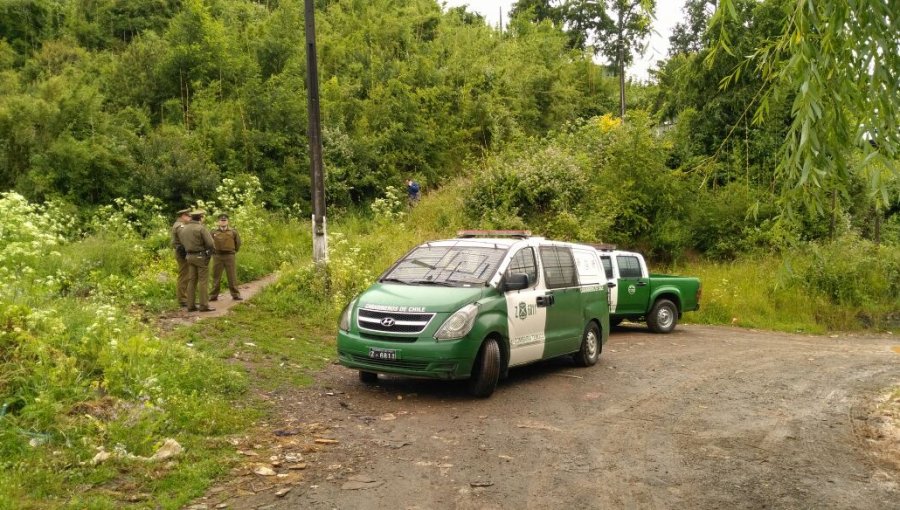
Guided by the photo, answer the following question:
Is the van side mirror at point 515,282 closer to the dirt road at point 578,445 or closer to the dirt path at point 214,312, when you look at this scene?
the dirt road at point 578,445

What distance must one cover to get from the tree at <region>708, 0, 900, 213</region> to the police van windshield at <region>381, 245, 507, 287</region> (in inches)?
177

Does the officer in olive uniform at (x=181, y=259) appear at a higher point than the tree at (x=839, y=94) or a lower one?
lower

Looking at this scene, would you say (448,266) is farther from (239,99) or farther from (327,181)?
(239,99)

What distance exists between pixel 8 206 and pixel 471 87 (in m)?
23.3

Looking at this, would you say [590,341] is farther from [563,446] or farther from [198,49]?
[198,49]

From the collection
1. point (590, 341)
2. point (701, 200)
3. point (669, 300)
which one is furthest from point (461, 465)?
point (701, 200)

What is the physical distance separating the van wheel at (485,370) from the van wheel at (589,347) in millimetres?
2731

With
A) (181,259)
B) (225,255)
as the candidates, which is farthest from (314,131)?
(181,259)

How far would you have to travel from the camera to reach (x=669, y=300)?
1766 cm

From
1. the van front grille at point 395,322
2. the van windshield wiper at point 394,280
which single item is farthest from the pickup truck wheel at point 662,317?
the van front grille at point 395,322

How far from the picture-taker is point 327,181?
24.8m

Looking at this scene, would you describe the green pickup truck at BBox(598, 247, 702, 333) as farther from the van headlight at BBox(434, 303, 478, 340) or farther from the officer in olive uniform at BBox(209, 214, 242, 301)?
the van headlight at BBox(434, 303, 478, 340)

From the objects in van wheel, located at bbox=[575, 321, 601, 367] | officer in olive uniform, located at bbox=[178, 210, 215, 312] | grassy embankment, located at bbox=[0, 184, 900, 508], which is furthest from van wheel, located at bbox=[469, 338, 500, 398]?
officer in olive uniform, located at bbox=[178, 210, 215, 312]

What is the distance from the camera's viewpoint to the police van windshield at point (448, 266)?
9.37 metres
